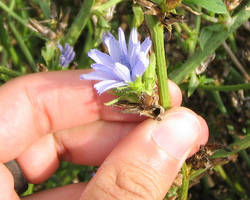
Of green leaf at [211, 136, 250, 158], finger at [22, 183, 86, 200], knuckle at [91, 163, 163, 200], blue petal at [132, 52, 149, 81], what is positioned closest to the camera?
blue petal at [132, 52, 149, 81]

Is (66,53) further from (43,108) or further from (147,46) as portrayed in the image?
(147,46)

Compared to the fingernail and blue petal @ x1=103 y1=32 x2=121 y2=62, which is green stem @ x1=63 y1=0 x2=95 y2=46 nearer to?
blue petal @ x1=103 y1=32 x2=121 y2=62

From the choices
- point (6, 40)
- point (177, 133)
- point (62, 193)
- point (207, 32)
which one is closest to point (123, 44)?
point (177, 133)

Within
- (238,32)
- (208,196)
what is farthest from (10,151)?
(238,32)

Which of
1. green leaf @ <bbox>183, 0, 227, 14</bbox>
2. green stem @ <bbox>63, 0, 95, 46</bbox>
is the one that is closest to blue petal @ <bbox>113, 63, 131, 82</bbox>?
green leaf @ <bbox>183, 0, 227, 14</bbox>

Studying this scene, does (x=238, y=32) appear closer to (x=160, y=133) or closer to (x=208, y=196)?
(x=208, y=196)

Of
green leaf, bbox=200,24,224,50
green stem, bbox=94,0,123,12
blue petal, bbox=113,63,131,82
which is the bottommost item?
green leaf, bbox=200,24,224,50
